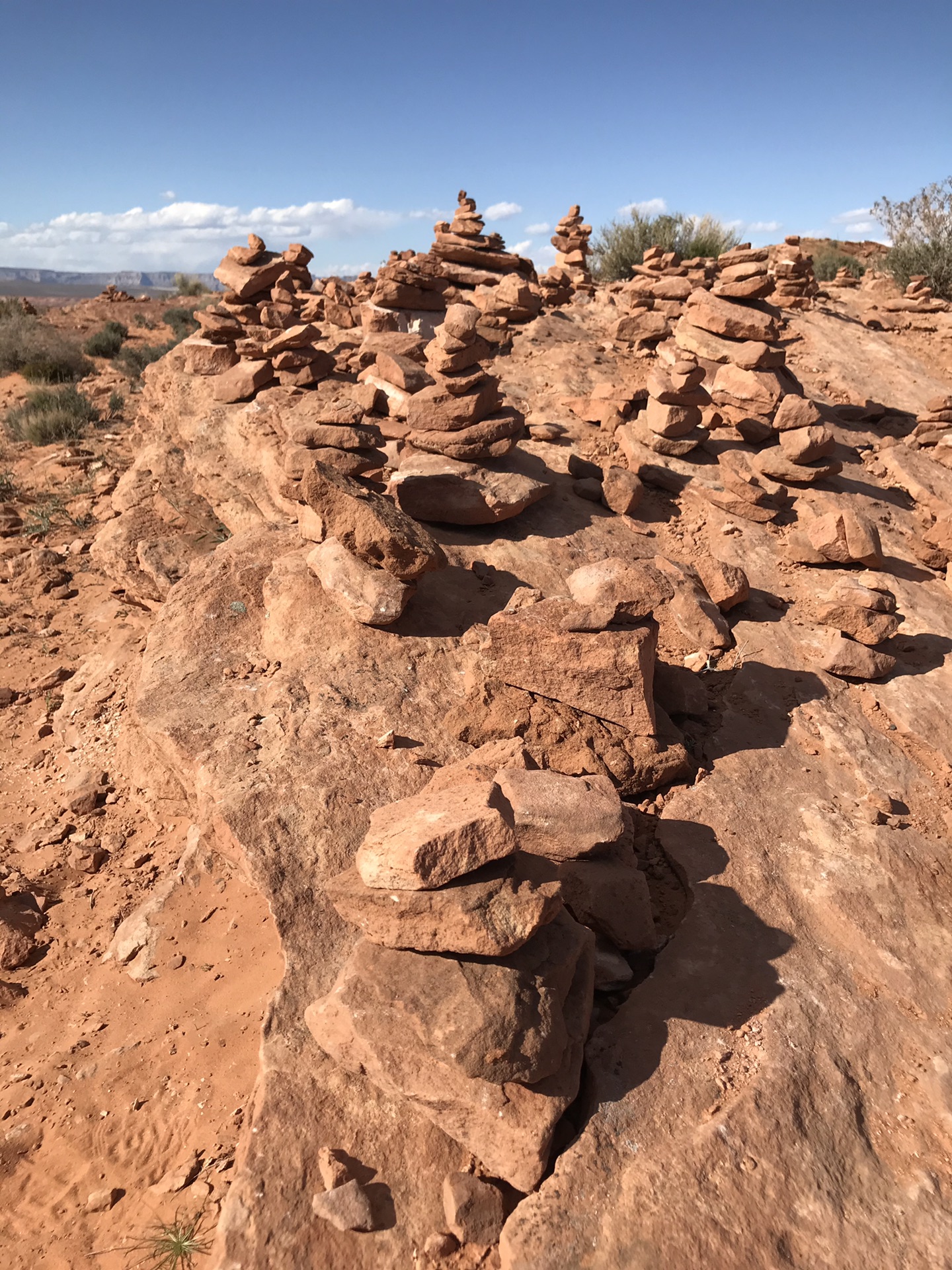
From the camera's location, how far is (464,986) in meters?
2.68

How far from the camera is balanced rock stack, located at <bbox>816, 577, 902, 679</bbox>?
16.9 feet

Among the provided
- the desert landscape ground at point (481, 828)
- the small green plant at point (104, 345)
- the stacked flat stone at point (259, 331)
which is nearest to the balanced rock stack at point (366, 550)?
the desert landscape ground at point (481, 828)

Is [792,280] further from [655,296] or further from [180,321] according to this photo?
[180,321]

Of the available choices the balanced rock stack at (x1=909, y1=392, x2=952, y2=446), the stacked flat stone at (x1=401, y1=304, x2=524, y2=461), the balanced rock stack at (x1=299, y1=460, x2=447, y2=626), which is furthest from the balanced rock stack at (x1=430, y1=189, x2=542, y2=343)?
the balanced rock stack at (x1=299, y1=460, x2=447, y2=626)

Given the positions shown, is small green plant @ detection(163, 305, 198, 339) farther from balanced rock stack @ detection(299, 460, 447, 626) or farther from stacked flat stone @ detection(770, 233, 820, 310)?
balanced rock stack @ detection(299, 460, 447, 626)

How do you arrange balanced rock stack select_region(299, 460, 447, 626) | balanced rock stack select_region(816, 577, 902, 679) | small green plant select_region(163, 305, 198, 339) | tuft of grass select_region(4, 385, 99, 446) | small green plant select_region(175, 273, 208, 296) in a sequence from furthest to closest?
small green plant select_region(175, 273, 208, 296) → small green plant select_region(163, 305, 198, 339) → tuft of grass select_region(4, 385, 99, 446) → balanced rock stack select_region(816, 577, 902, 679) → balanced rock stack select_region(299, 460, 447, 626)

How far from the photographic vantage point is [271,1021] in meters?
2.99

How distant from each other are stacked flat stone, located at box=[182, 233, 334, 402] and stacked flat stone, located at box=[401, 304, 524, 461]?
181 cm

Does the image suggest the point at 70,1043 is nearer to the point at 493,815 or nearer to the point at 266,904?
the point at 266,904

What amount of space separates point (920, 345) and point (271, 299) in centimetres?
961

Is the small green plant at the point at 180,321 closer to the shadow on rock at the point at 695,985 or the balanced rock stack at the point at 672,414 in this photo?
the balanced rock stack at the point at 672,414

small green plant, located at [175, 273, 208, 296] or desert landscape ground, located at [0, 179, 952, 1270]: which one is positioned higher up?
small green plant, located at [175, 273, 208, 296]

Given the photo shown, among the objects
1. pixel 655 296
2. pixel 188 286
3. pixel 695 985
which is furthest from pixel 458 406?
pixel 188 286

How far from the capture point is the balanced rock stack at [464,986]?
261 centimetres
